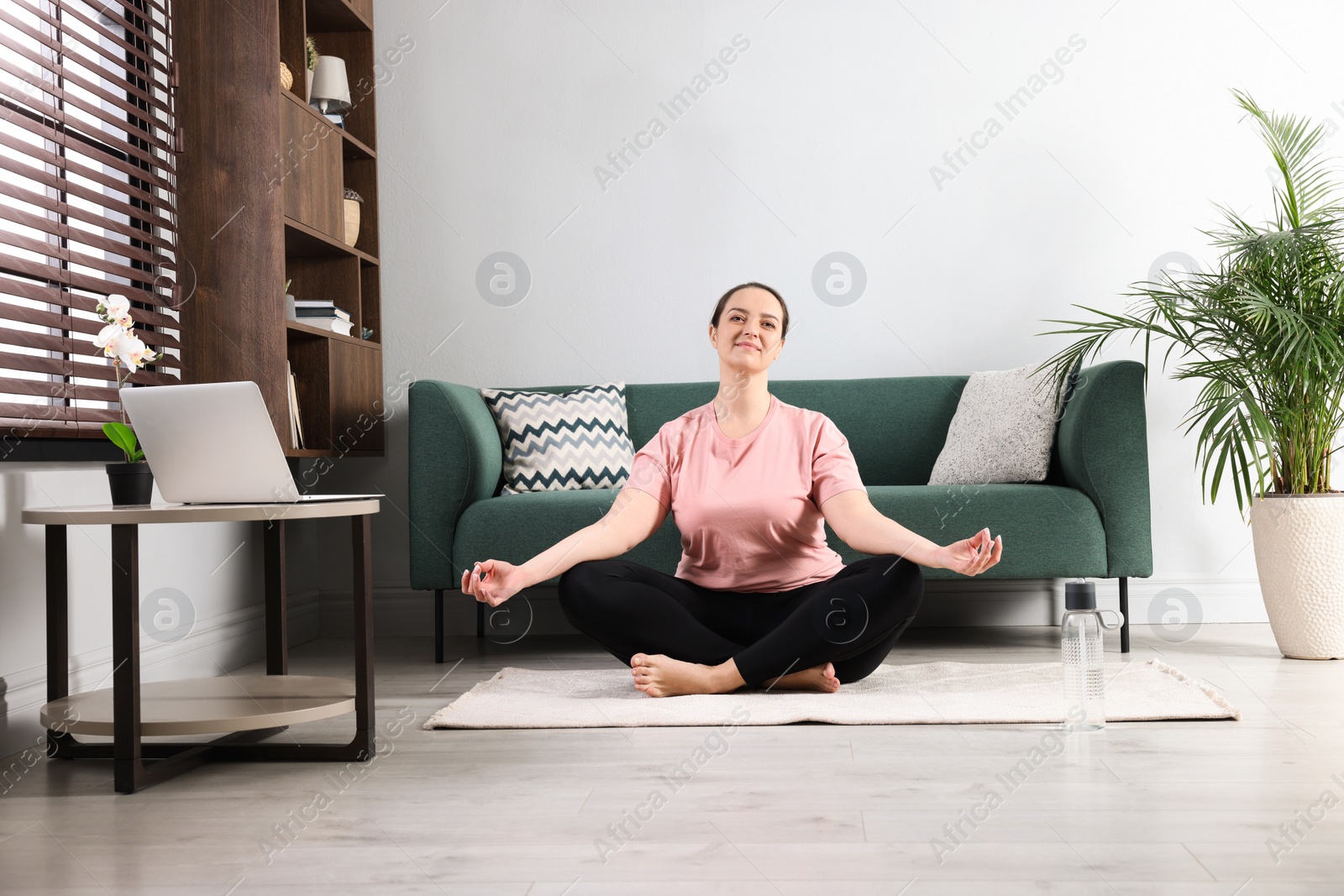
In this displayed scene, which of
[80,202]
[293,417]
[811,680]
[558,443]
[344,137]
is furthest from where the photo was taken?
[344,137]

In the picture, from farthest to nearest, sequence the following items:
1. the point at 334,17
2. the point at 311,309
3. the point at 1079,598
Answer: the point at 334,17, the point at 311,309, the point at 1079,598

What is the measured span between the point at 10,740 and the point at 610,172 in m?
2.42

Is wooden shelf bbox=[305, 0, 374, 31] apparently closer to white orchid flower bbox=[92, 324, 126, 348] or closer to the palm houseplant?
white orchid flower bbox=[92, 324, 126, 348]

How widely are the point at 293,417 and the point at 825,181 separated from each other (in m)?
1.83

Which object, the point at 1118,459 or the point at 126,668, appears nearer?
the point at 126,668

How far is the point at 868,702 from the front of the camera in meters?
2.17

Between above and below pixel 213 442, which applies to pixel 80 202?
above

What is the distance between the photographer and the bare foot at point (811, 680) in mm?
2256

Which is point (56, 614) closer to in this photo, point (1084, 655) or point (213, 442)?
point (213, 442)

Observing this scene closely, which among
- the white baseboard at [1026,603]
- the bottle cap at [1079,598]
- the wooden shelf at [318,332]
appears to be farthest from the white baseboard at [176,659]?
the bottle cap at [1079,598]

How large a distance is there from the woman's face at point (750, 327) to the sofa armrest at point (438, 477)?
38.5 inches

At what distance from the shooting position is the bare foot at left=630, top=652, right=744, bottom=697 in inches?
86.5

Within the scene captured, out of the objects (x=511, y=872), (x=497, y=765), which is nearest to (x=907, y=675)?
(x=497, y=765)

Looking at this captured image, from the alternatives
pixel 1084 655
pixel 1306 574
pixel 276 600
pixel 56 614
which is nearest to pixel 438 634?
pixel 276 600
